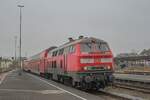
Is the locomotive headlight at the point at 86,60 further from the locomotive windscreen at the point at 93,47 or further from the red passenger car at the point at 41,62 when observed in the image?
the red passenger car at the point at 41,62

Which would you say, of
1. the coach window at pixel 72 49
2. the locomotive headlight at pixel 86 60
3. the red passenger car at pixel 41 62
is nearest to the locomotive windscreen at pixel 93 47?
the locomotive headlight at pixel 86 60

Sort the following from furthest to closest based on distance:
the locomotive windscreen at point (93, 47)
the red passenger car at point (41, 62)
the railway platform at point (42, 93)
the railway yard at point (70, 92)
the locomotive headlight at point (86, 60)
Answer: the red passenger car at point (41, 62) → the locomotive windscreen at point (93, 47) → the locomotive headlight at point (86, 60) → the railway yard at point (70, 92) → the railway platform at point (42, 93)

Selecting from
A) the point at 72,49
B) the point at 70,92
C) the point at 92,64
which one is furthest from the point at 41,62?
the point at 70,92

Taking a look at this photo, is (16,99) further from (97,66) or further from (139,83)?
(139,83)

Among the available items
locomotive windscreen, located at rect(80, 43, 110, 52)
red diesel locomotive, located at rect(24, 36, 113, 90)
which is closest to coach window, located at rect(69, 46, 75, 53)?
red diesel locomotive, located at rect(24, 36, 113, 90)

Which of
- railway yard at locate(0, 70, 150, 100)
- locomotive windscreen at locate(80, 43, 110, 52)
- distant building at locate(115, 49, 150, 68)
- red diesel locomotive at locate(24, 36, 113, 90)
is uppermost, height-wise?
distant building at locate(115, 49, 150, 68)

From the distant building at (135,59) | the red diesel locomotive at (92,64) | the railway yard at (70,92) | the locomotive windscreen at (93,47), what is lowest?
the railway yard at (70,92)

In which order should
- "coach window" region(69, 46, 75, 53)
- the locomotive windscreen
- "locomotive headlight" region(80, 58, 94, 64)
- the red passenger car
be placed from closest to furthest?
"locomotive headlight" region(80, 58, 94, 64), the locomotive windscreen, "coach window" region(69, 46, 75, 53), the red passenger car

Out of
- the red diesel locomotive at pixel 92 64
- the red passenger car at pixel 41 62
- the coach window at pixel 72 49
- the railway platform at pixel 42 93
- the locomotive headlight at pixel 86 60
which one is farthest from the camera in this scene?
the red passenger car at pixel 41 62

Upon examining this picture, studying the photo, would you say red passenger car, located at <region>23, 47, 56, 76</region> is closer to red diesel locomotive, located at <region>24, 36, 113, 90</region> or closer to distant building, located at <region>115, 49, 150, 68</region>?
red diesel locomotive, located at <region>24, 36, 113, 90</region>

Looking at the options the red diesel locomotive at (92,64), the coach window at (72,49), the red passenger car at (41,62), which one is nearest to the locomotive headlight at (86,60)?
the red diesel locomotive at (92,64)

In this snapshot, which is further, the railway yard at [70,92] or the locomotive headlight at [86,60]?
the locomotive headlight at [86,60]

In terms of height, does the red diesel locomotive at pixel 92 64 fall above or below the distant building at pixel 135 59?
below

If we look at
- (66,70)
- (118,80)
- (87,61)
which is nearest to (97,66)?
(87,61)
